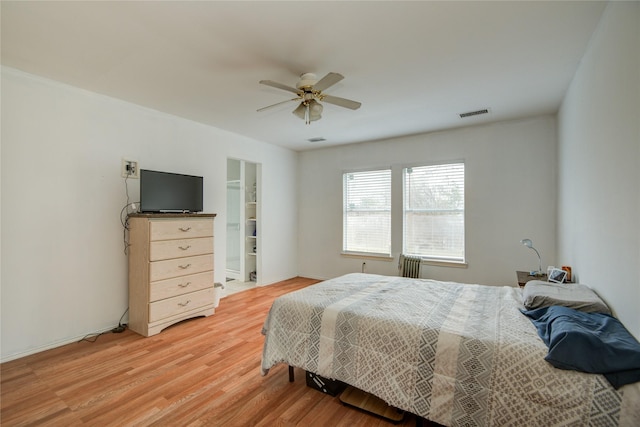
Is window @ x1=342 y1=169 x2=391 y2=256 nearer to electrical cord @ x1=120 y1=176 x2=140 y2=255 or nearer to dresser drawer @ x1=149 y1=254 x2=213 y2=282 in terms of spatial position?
dresser drawer @ x1=149 y1=254 x2=213 y2=282

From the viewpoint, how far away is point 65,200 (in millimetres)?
2865

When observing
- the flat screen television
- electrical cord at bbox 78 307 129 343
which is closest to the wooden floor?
electrical cord at bbox 78 307 129 343

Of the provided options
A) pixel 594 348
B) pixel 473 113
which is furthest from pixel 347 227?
pixel 594 348

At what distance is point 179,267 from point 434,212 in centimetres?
362

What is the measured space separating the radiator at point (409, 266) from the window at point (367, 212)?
421mm

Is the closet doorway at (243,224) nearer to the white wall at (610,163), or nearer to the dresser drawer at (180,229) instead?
the dresser drawer at (180,229)

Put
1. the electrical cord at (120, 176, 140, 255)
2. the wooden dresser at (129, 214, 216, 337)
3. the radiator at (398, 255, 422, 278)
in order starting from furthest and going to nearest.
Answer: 1. the radiator at (398, 255, 422, 278)
2. the electrical cord at (120, 176, 140, 255)
3. the wooden dresser at (129, 214, 216, 337)

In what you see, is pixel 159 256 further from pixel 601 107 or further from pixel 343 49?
pixel 601 107

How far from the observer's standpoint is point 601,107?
1932 millimetres

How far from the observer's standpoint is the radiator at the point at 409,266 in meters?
4.39

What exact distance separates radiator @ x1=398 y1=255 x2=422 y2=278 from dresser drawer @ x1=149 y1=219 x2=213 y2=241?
2831mm

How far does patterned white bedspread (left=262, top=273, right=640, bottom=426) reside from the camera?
128 cm

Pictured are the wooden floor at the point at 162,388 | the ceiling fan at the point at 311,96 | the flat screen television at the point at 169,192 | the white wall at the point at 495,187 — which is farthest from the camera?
the white wall at the point at 495,187

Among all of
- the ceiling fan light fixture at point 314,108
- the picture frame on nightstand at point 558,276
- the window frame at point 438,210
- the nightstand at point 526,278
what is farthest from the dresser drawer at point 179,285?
the picture frame on nightstand at point 558,276
